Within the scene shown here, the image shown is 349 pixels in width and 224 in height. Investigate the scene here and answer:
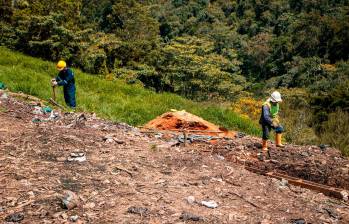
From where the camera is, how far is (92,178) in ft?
19.7

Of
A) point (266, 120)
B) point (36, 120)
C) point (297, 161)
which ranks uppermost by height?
point (266, 120)

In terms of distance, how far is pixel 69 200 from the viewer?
5.11m

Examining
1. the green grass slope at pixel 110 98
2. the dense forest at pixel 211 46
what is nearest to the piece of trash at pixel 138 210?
the green grass slope at pixel 110 98

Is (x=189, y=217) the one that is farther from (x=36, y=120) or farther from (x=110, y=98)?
(x=110, y=98)

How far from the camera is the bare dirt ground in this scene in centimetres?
511

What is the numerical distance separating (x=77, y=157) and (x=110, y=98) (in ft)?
23.2

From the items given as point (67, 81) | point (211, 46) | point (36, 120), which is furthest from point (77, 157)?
point (211, 46)

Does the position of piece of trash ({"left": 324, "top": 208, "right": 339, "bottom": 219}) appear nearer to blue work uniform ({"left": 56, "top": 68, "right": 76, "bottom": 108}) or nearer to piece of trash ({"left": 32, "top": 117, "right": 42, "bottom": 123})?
piece of trash ({"left": 32, "top": 117, "right": 42, "bottom": 123})

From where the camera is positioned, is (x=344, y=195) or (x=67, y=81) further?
(x=67, y=81)

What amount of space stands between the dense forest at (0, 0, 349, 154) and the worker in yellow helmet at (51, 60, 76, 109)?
7747mm

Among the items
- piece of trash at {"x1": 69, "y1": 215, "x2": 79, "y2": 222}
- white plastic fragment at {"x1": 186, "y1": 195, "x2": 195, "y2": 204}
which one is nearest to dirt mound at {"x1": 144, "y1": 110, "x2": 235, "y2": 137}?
white plastic fragment at {"x1": 186, "y1": 195, "x2": 195, "y2": 204}

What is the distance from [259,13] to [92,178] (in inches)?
2914

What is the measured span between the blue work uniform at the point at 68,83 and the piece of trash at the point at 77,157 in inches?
185

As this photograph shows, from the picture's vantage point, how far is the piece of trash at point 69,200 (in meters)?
5.04
